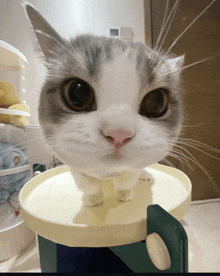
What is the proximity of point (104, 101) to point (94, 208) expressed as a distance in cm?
22

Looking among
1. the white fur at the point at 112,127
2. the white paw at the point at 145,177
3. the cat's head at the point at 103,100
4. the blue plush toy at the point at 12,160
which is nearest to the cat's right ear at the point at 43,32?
the cat's head at the point at 103,100

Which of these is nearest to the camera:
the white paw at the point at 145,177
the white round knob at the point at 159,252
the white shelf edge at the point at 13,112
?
the white round knob at the point at 159,252

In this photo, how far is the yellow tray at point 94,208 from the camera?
0.25 meters

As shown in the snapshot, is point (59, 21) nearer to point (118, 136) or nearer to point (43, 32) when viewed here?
point (43, 32)

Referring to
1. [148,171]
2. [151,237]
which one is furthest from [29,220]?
[148,171]

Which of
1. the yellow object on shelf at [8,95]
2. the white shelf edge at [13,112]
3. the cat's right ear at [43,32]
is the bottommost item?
the white shelf edge at [13,112]

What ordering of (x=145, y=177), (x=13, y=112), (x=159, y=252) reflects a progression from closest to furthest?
(x=159, y=252)
(x=13, y=112)
(x=145, y=177)

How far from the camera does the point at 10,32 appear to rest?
31 cm

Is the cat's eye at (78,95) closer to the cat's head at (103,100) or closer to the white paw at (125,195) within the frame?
the cat's head at (103,100)

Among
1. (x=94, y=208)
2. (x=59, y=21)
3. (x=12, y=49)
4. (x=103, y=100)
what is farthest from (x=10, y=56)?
(x=94, y=208)

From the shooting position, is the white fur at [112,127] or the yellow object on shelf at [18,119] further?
the yellow object on shelf at [18,119]

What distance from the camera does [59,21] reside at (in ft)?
0.96

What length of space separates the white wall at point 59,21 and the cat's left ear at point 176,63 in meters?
0.07

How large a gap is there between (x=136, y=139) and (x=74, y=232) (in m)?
0.17
